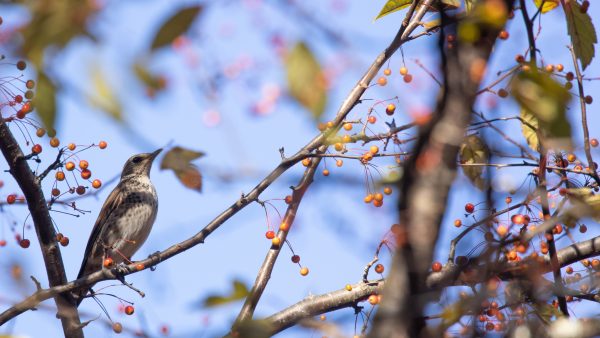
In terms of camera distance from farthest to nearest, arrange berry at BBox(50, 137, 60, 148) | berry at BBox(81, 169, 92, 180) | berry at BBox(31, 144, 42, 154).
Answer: berry at BBox(81, 169, 92, 180)
berry at BBox(50, 137, 60, 148)
berry at BBox(31, 144, 42, 154)

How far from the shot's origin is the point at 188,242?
209 inches

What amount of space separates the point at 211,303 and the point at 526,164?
2665 millimetres

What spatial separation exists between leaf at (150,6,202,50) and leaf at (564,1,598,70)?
3.06 m

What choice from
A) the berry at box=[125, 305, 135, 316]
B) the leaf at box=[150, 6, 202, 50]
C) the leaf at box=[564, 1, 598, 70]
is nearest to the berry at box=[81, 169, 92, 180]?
the berry at box=[125, 305, 135, 316]

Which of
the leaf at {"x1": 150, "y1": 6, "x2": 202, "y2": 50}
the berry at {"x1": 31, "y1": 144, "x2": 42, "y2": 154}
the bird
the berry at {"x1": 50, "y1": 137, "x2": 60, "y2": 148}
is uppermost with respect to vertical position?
the bird

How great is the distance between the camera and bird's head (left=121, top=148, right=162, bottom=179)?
1109 cm

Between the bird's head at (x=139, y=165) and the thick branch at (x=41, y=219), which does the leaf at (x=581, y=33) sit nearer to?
the thick branch at (x=41, y=219)

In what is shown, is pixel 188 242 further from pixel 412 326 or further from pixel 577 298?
pixel 412 326

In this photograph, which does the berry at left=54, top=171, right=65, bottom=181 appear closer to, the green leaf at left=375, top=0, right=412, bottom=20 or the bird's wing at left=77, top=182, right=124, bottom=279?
the green leaf at left=375, top=0, right=412, bottom=20

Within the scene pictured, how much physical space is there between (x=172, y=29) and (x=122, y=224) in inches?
321

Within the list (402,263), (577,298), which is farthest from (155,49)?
(577,298)

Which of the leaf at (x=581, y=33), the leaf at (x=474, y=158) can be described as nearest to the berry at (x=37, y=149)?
the leaf at (x=474, y=158)

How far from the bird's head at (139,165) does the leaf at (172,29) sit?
9.29 metres

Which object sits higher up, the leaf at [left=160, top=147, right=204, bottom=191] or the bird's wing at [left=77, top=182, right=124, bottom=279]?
the bird's wing at [left=77, top=182, right=124, bottom=279]
